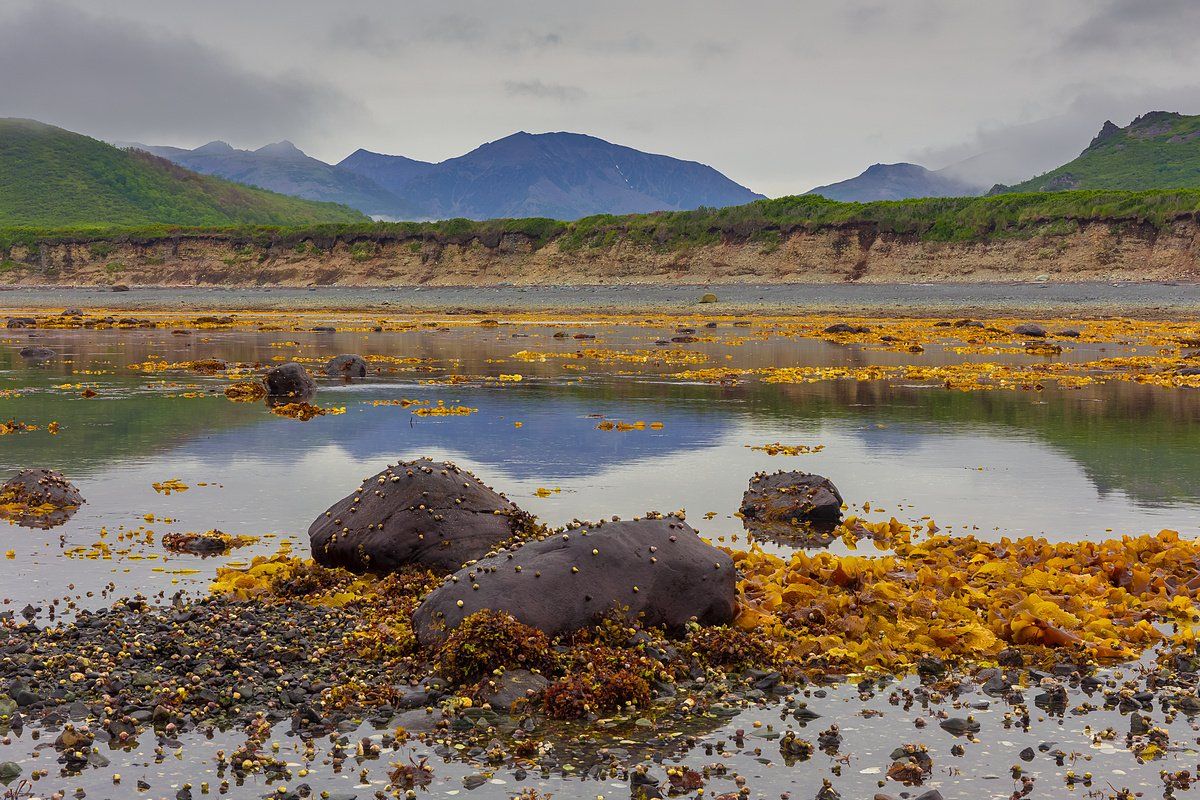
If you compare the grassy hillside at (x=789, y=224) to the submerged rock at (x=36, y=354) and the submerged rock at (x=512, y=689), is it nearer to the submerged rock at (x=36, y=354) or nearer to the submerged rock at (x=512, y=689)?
the submerged rock at (x=36, y=354)

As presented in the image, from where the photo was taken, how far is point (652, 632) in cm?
1041

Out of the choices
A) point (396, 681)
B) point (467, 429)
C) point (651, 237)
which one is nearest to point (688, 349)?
point (467, 429)

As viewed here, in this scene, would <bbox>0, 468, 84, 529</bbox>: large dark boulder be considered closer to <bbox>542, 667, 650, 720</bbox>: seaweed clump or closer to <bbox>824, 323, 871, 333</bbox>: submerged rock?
<bbox>542, 667, 650, 720</bbox>: seaweed clump

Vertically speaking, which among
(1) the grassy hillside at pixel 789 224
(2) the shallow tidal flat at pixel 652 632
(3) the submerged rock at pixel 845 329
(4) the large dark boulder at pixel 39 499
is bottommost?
(2) the shallow tidal flat at pixel 652 632

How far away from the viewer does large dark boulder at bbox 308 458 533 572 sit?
1311 centimetres

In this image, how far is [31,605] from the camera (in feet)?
37.2

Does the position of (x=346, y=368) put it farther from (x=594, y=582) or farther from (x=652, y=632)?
(x=652, y=632)

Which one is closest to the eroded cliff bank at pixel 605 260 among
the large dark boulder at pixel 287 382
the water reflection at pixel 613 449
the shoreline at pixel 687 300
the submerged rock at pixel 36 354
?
the shoreline at pixel 687 300

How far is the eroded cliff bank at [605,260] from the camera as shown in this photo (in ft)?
348

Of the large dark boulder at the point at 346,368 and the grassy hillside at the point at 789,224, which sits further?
the grassy hillside at the point at 789,224

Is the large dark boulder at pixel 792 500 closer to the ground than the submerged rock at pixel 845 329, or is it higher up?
closer to the ground

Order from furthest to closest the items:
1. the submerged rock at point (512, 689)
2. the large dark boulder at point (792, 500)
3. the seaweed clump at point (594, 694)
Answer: the large dark boulder at point (792, 500), the submerged rock at point (512, 689), the seaweed clump at point (594, 694)

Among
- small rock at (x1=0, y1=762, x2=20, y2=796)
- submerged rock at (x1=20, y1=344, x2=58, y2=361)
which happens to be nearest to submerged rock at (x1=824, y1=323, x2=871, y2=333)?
submerged rock at (x1=20, y1=344, x2=58, y2=361)

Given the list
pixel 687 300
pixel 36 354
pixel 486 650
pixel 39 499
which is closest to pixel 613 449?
pixel 39 499
